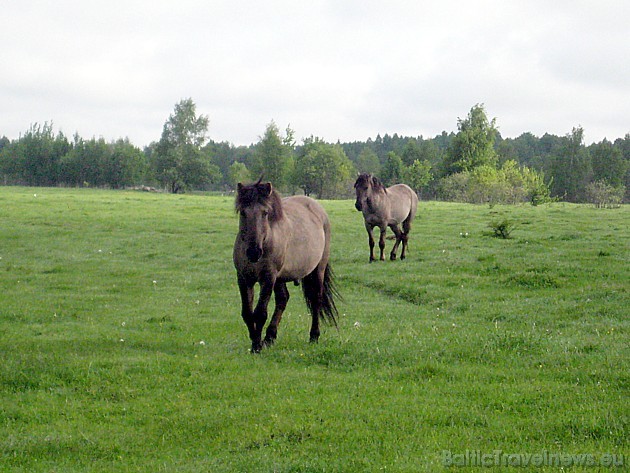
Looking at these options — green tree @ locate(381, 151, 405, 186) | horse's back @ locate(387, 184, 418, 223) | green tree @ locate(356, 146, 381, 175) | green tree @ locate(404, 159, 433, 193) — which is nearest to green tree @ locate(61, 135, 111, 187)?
green tree @ locate(381, 151, 405, 186)

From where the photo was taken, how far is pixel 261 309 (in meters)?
8.82

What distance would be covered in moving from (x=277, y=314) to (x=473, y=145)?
3376 inches

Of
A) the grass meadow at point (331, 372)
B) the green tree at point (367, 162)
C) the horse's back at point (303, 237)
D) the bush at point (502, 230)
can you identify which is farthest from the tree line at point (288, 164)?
the horse's back at point (303, 237)

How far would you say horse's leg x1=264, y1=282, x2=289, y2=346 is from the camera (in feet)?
30.6

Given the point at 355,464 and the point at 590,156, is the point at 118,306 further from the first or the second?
the point at 590,156

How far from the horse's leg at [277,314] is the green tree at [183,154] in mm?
81572

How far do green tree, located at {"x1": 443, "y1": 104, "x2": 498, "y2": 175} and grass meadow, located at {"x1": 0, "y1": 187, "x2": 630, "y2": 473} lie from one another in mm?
74242

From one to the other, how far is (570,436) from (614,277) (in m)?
10.4

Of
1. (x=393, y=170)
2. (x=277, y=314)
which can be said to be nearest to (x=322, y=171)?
(x=393, y=170)

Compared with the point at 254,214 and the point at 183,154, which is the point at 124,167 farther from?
the point at 254,214

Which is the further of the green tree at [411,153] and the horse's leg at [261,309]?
the green tree at [411,153]

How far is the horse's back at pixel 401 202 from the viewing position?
21656 mm

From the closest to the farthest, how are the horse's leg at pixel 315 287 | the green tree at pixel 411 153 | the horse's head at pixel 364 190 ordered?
the horse's leg at pixel 315 287 < the horse's head at pixel 364 190 < the green tree at pixel 411 153

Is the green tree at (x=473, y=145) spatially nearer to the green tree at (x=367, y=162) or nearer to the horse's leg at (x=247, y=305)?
the green tree at (x=367, y=162)
